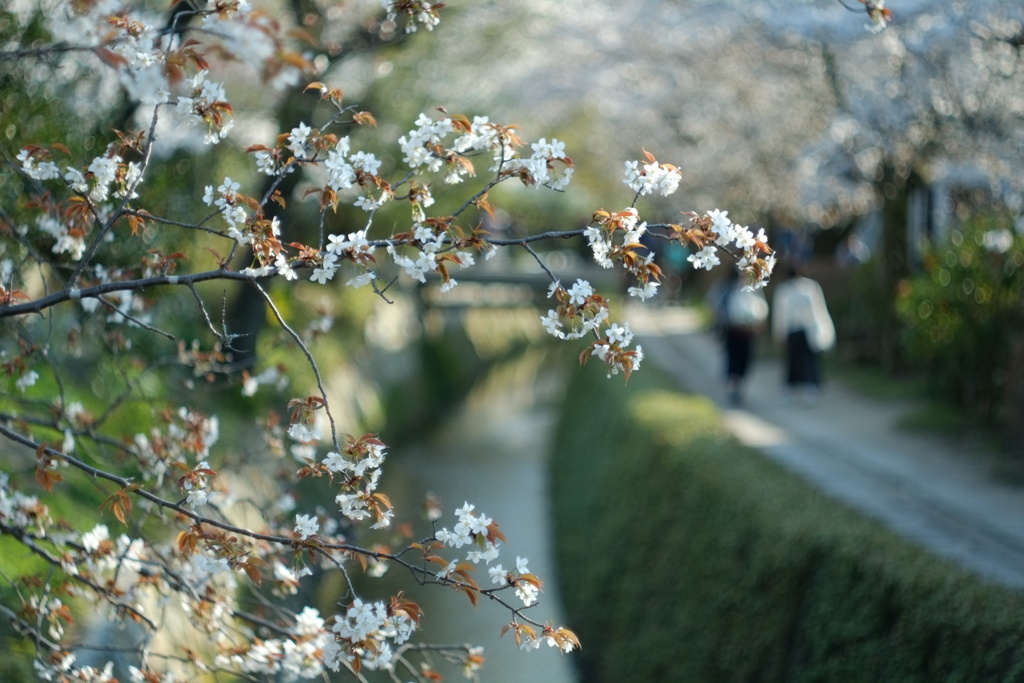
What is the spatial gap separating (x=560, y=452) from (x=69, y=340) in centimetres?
885

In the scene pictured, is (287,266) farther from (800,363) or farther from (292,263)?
(800,363)

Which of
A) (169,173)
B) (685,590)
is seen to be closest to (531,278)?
(169,173)

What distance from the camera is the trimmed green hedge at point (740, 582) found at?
4.22 m

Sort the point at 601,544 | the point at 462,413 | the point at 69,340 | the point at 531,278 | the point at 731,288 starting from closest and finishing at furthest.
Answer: the point at 69,340 → the point at 601,544 → the point at 731,288 → the point at 462,413 → the point at 531,278

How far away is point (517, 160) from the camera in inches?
130

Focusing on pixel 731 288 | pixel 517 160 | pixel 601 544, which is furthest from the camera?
pixel 731 288

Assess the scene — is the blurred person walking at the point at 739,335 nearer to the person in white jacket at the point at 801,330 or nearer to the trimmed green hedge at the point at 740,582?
the person in white jacket at the point at 801,330

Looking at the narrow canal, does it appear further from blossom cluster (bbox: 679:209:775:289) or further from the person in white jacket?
the person in white jacket

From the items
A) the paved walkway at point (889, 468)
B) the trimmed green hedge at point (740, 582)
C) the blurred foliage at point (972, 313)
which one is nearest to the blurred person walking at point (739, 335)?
the paved walkway at point (889, 468)

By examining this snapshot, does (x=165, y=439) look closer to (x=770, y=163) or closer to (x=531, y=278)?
(x=770, y=163)

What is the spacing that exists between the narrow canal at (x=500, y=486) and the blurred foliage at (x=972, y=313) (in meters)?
3.95

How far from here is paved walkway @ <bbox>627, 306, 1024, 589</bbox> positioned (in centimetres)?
561

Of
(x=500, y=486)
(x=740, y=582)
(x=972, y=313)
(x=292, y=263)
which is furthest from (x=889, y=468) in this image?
(x=292, y=263)

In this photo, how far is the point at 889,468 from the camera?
8250 mm
